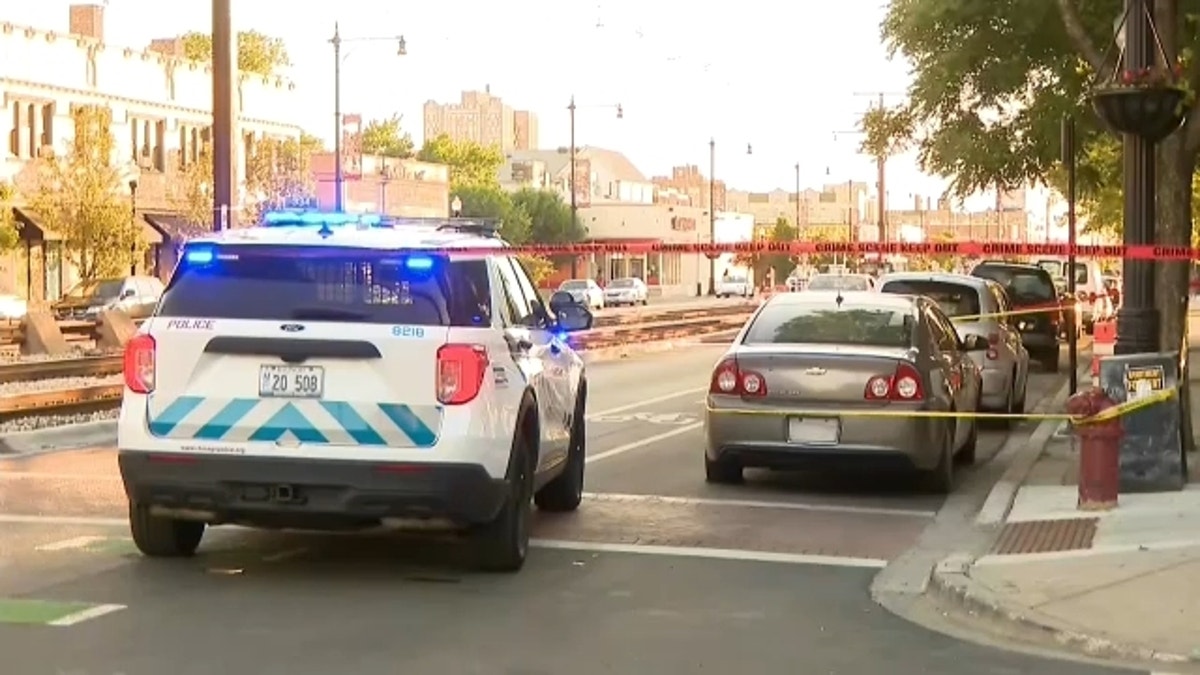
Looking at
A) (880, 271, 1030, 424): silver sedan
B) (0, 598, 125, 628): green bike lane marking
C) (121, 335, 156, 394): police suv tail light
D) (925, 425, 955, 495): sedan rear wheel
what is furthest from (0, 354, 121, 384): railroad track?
(0, 598, 125, 628): green bike lane marking

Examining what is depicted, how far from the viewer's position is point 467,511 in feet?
→ 28.3

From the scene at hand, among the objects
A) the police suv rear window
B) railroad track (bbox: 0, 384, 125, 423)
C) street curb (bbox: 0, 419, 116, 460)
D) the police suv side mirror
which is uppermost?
the police suv rear window

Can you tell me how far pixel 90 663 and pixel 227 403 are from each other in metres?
1.92

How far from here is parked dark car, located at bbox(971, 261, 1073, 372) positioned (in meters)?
27.3

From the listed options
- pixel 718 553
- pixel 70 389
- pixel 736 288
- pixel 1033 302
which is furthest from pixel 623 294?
pixel 718 553

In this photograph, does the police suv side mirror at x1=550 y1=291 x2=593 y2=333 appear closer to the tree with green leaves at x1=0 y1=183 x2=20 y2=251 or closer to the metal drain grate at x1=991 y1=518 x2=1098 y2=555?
the metal drain grate at x1=991 y1=518 x2=1098 y2=555

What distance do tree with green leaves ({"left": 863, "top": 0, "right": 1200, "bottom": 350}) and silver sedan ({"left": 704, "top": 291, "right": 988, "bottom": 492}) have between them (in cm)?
182

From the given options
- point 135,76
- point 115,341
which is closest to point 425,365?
point 115,341

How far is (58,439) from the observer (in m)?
16.3

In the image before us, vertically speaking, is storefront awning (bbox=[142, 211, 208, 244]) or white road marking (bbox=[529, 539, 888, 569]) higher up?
storefront awning (bbox=[142, 211, 208, 244])

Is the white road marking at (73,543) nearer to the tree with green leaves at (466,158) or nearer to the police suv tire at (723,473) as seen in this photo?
the police suv tire at (723,473)

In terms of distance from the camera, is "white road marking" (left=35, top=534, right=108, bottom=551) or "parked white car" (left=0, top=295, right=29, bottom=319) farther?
"parked white car" (left=0, top=295, right=29, bottom=319)

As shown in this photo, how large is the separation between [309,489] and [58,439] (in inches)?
335

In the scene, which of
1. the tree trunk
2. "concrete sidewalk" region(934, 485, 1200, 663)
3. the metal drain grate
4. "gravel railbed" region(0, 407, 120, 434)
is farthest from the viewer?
"gravel railbed" region(0, 407, 120, 434)
